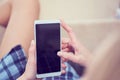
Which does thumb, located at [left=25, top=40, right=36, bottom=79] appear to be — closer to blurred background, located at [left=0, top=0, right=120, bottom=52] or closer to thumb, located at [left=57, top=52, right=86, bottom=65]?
thumb, located at [left=57, top=52, right=86, bottom=65]

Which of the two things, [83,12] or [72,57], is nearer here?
[72,57]

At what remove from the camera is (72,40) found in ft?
2.62

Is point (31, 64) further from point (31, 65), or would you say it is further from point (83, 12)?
point (83, 12)

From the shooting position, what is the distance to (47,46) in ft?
2.52

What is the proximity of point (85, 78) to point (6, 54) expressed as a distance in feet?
2.26

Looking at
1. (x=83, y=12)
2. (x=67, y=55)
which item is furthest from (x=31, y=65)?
(x=83, y=12)

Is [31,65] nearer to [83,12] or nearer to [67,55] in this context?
[67,55]

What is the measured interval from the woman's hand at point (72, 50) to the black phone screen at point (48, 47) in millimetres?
24

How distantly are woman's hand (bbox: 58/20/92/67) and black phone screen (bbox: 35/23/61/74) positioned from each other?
0.02 metres

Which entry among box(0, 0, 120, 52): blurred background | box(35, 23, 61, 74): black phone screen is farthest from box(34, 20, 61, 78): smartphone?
box(0, 0, 120, 52): blurred background

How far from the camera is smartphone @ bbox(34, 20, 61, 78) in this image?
2.48 ft

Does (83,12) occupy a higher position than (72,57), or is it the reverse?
(83,12)

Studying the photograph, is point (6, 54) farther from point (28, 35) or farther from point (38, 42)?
point (38, 42)

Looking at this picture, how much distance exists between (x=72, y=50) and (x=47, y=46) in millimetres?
87
